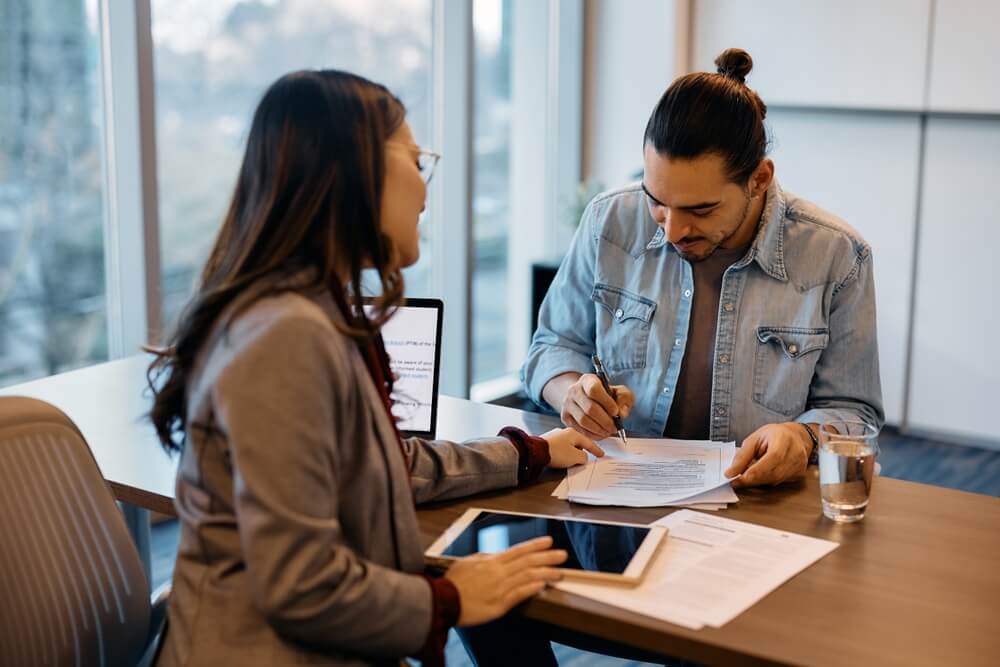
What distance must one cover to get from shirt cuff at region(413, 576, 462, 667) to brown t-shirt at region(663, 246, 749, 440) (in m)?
0.84

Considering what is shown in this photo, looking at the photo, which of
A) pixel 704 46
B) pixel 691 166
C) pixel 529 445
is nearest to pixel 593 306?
pixel 691 166

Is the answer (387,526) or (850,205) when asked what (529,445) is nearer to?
(387,526)

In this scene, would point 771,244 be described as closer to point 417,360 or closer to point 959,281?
point 417,360

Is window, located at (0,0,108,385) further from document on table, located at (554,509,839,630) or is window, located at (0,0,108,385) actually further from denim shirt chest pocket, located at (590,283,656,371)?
document on table, located at (554,509,839,630)

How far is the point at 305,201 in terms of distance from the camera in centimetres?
117

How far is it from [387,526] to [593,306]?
95cm

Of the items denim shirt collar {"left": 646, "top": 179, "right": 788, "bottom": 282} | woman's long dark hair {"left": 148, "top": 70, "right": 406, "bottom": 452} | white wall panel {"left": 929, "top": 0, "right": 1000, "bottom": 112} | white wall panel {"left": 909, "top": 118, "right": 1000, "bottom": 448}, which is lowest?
white wall panel {"left": 909, "top": 118, "right": 1000, "bottom": 448}

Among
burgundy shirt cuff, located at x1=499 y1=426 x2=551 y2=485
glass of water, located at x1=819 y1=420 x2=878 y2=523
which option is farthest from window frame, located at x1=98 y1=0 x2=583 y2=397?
glass of water, located at x1=819 y1=420 x2=878 y2=523

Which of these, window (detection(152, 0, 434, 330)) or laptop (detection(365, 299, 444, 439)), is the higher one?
window (detection(152, 0, 434, 330))

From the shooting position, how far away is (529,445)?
1605mm

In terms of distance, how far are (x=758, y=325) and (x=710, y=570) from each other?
2.24ft

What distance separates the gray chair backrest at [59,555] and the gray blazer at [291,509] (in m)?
0.22

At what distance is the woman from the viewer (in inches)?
42.3

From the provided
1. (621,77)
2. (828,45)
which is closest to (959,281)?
(828,45)
